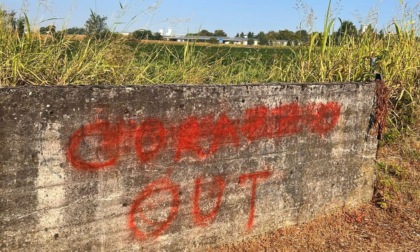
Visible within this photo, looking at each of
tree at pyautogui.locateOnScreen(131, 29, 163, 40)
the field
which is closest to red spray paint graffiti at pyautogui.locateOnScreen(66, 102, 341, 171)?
the field

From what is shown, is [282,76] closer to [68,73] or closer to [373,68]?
[373,68]

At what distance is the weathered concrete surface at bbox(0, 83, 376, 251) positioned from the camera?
8.36ft

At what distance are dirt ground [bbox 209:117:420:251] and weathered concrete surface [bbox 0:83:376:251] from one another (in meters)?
0.12

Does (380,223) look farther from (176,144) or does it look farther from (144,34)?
(144,34)

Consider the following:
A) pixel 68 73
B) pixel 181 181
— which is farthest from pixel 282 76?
pixel 68 73

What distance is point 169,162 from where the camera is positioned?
309cm

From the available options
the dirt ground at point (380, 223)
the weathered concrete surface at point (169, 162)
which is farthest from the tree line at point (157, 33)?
the dirt ground at point (380, 223)

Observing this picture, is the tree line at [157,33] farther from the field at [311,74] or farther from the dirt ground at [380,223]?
the dirt ground at [380,223]

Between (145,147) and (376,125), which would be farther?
(376,125)

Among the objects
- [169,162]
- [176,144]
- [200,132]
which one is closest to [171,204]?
[169,162]

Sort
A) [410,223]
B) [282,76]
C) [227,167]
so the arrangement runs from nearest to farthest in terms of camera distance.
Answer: [227,167]
[410,223]
[282,76]

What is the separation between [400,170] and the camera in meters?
4.84

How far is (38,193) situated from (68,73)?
0.90 metres

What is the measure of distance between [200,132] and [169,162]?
1.04 feet
